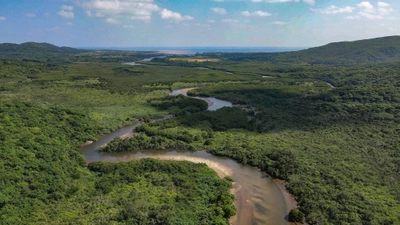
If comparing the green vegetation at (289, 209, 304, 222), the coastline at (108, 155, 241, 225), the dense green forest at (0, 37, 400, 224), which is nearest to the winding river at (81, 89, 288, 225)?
the coastline at (108, 155, 241, 225)

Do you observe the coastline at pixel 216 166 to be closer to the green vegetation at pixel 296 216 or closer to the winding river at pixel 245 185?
the winding river at pixel 245 185

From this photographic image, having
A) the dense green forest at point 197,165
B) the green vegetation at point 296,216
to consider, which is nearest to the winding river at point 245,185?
the green vegetation at point 296,216

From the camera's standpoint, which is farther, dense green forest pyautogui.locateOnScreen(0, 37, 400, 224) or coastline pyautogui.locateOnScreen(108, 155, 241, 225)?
coastline pyautogui.locateOnScreen(108, 155, 241, 225)

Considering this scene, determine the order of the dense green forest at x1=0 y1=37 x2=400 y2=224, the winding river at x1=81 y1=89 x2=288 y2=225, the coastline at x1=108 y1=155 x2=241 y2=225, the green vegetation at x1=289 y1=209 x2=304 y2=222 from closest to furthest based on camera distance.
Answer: the dense green forest at x1=0 y1=37 x2=400 y2=224, the green vegetation at x1=289 y1=209 x2=304 y2=222, the winding river at x1=81 y1=89 x2=288 y2=225, the coastline at x1=108 y1=155 x2=241 y2=225

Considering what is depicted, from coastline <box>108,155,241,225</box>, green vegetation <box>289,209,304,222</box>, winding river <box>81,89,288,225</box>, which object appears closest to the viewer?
green vegetation <box>289,209,304,222</box>

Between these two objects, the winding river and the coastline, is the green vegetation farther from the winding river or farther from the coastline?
the coastline

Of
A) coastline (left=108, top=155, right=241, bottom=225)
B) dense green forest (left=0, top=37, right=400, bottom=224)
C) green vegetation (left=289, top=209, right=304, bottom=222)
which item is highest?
dense green forest (left=0, top=37, right=400, bottom=224)

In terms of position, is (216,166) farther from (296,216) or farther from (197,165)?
(296,216)

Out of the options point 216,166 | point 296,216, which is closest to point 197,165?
point 216,166
